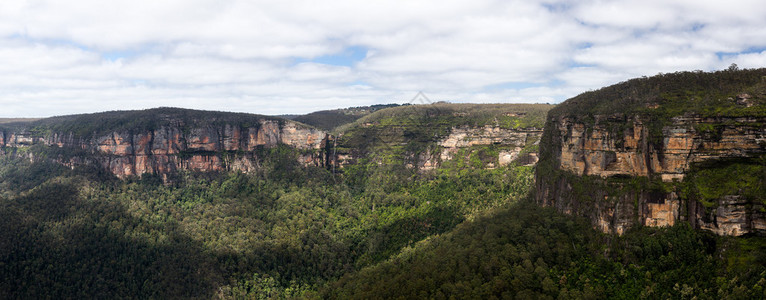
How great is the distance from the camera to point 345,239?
64.2m

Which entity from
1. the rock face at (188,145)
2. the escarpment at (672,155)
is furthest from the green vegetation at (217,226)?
the escarpment at (672,155)

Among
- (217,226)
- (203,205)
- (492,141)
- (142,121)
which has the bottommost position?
(217,226)

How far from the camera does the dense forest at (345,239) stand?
105ft

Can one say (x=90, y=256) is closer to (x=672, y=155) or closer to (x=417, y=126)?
(x=417, y=126)

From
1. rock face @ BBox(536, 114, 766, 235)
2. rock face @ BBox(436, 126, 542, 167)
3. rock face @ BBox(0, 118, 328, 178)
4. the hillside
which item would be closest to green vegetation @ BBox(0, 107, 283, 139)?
the hillside

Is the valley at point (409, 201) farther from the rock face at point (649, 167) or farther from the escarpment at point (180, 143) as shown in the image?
the escarpment at point (180, 143)

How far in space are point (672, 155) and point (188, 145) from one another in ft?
284

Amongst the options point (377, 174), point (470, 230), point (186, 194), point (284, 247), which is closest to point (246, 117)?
point (186, 194)

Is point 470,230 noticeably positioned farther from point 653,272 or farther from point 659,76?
point 659,76

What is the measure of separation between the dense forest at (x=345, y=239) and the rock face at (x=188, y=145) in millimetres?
2494

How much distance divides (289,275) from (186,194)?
1499 inches

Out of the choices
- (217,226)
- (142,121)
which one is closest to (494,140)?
(217,226)

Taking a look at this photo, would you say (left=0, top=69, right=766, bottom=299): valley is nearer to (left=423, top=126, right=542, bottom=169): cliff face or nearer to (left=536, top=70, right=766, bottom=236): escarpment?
(left=536, top=70, right=766, bottom=236): escarpment

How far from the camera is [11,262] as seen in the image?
174 ft
